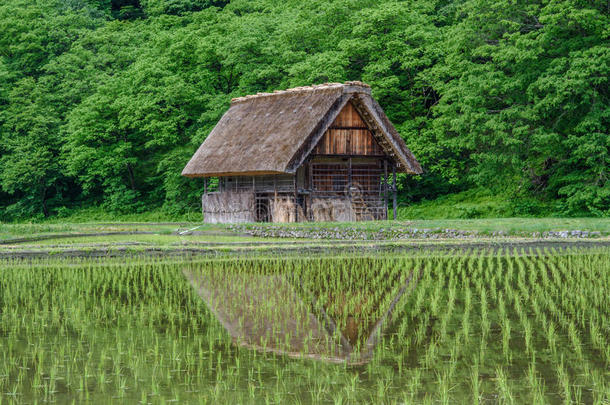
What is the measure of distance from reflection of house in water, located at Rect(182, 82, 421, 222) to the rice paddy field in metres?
16.5

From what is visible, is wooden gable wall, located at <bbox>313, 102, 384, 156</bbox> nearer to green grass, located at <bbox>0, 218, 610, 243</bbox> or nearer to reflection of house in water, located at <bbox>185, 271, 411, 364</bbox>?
green grass, located at <bbox>0, 218, 610, 243</bbox>

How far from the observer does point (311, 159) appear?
31.5 metres

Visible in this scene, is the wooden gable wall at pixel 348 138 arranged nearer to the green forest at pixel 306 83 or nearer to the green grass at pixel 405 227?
the green forest at pixel 306 83

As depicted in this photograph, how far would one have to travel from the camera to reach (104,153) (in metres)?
45.1

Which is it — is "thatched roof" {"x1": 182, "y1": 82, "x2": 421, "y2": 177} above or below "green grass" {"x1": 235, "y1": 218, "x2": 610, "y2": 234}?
above

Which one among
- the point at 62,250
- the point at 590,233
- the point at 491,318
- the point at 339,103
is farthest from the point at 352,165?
the point at 491,318

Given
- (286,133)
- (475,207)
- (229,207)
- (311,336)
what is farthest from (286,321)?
(475,207)

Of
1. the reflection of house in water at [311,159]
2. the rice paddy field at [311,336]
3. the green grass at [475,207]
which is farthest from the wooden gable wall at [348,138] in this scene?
the rice paddy field at [311,336]

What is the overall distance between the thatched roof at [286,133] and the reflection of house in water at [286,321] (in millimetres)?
17220

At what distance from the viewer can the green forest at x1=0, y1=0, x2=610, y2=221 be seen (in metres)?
29.5

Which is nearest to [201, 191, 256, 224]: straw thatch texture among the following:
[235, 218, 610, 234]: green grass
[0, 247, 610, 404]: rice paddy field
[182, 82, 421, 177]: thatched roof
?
[182, 82, 421, 177]: thatched roof

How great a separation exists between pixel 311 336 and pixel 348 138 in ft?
80.0

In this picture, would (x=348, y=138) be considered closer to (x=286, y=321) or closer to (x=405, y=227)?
(x=405, y=227)

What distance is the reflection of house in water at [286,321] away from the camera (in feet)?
25.8
